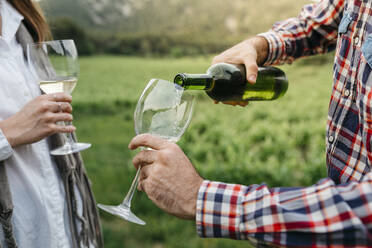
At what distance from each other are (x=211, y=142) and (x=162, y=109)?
15.8ft

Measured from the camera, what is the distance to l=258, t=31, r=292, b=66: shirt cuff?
1678mm

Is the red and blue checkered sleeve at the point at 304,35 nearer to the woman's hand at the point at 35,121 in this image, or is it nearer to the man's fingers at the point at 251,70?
the man's fingers at the point at 251,70

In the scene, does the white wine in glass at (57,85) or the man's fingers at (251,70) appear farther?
the white wine in glass at (57,85)

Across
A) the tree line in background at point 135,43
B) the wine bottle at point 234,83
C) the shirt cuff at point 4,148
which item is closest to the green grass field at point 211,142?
the tree line in background at point 135,43

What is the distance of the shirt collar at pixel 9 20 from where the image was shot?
5.16ft

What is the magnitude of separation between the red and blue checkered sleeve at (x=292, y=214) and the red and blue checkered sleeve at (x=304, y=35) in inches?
34.8

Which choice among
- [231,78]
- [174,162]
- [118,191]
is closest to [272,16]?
[118,191]

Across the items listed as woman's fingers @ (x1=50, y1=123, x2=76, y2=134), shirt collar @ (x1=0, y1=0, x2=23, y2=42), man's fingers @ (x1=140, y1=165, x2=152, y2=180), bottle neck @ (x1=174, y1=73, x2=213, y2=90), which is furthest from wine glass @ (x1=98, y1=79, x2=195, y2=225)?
shirt collar @ (x1=0, y1=0, x2=23, y2=42)

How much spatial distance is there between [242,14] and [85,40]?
4.77 m

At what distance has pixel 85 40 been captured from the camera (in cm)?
1123

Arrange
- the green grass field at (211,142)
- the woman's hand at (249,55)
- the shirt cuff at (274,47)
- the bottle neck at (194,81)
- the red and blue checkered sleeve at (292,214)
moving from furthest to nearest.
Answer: the green grass field at (211,142) < the shirt cuff at (274,47) < the woman's hand at (249,55) < the bottle neck at (194,81) < the red and blue checkered sleeve at (292,214)

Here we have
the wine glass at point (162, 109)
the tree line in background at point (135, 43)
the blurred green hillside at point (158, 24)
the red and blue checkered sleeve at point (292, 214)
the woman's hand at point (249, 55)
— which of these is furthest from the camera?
Answer: the tree line in background at point (135, 43)

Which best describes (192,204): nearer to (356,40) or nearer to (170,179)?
(170,179)

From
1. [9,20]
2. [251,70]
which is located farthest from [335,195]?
[9,20]
